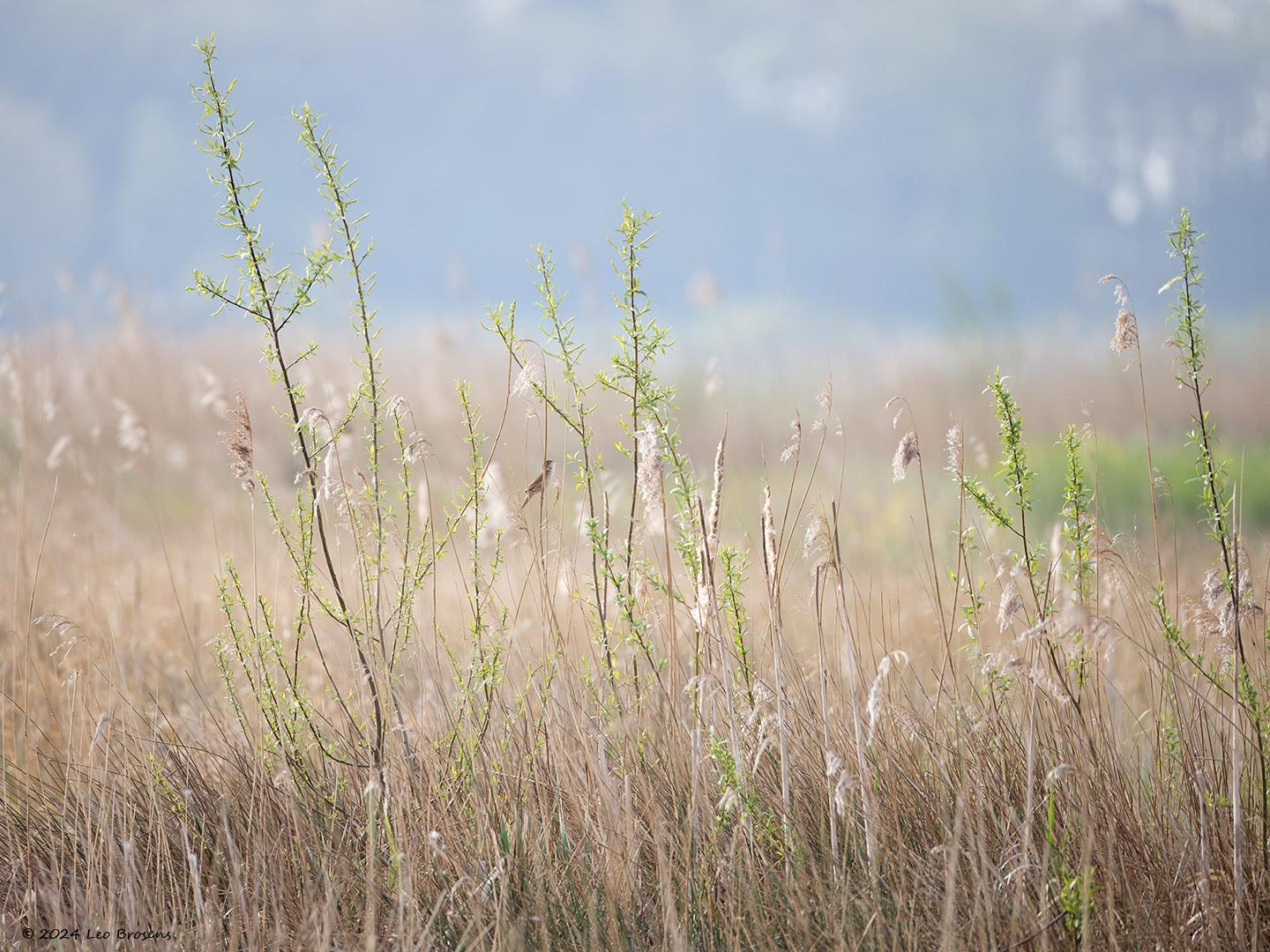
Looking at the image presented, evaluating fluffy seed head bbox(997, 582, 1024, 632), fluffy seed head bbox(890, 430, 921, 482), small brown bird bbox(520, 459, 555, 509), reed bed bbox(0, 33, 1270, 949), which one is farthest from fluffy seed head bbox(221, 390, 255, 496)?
fluffy seed head bbox(997, 582, 1024, 632)

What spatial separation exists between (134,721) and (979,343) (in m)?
7.47

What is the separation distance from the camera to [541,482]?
179 cm

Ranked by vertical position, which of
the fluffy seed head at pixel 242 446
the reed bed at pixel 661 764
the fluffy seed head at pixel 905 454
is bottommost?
the reed bed at pixel 661 764

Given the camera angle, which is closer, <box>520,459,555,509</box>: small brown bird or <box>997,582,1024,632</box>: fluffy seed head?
<box>997,582,1024,632</box>: fluffy seed head

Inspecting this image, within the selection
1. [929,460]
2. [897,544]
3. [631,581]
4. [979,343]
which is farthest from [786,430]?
[631,581]

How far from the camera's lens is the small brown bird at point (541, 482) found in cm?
178

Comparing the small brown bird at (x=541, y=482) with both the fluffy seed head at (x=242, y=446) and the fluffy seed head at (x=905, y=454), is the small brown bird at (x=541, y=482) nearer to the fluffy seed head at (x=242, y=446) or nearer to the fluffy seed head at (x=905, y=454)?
the fluffy seed head at (x=242, y=446)

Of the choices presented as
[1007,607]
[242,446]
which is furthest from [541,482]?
[1007,607]

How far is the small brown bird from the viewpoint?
1778mm

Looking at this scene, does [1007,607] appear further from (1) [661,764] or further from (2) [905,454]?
(1) [661,764]

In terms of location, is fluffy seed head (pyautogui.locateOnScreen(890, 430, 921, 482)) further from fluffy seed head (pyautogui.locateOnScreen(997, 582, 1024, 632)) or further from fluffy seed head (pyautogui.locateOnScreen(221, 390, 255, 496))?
fluffy seed head (pyautogui.locateOnScreen(221, 390, 255, 496))

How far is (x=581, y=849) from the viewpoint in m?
1.75

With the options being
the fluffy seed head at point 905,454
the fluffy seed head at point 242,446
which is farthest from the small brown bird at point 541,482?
the fluffy seed head at point 905,454

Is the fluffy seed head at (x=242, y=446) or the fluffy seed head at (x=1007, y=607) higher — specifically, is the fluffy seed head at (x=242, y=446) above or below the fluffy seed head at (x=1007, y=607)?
above
